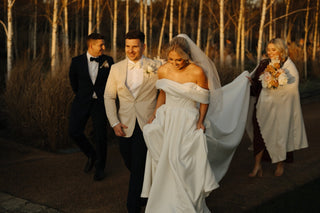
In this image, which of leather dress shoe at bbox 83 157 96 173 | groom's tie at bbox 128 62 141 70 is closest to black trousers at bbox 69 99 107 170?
leather dress shoe at bbox 83 157 96 173

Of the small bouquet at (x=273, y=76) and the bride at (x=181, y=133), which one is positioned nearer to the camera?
the bride at (x=181, y=133)

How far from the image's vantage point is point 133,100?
15.1ft

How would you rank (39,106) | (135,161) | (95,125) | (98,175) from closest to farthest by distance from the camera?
1. (135,161)
2. (98,175)
3. (95,125)
4. (39,106)

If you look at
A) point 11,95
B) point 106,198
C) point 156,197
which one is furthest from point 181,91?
point 11,95

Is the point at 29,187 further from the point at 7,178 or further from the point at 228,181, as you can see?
the point at 228,181

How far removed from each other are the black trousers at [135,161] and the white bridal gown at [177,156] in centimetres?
21

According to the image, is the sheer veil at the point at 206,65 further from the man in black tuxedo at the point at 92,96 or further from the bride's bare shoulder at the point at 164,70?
the man in black tuxedo at the point at 92,96

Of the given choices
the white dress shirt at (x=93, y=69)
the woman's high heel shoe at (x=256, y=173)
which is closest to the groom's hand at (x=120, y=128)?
the white dress shirt at (x=93, y=69)

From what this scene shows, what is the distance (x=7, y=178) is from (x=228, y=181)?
3253 mm

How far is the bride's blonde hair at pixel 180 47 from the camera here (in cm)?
397

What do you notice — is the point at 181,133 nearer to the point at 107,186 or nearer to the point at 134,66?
the point at 134,66

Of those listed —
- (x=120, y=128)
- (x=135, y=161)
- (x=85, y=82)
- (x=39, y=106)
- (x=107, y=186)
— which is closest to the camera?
(x=135, y=161)

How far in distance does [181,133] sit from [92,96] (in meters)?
2.37

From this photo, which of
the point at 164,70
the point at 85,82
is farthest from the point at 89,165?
the point at 164,70
